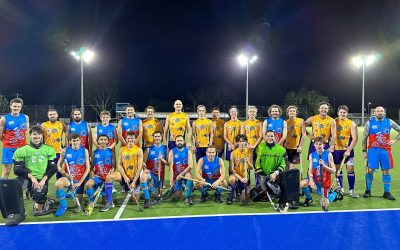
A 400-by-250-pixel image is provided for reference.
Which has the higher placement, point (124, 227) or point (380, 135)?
point (380, 135)

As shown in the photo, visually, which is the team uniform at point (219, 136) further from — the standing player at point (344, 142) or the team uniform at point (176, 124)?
the standing player at point (344, 142)

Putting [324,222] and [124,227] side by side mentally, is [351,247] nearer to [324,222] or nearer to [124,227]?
[324,222]

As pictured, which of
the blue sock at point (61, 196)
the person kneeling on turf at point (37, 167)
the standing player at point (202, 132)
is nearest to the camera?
the person kneeling on turf at point (37, 167)

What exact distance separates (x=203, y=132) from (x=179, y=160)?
98 centimetres

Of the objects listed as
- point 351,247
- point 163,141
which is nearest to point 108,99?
point 163,141

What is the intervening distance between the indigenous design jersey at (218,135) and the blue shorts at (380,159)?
274 cm

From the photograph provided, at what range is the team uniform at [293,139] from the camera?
20.0ft

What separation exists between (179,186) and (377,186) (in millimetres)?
4028

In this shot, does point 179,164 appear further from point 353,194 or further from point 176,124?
point 353,194

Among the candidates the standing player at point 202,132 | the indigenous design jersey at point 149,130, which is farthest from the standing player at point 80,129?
the standing player at point 202,132

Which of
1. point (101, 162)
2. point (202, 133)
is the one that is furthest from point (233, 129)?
point (101, 162)

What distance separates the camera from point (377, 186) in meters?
6.53

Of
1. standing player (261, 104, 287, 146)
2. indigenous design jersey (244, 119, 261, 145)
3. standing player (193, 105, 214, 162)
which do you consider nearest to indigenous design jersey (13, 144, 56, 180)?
standing player (193, 105, 214, 162)

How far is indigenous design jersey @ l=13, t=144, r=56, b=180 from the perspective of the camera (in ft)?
15.7
